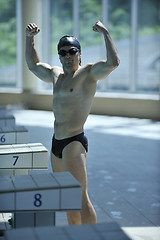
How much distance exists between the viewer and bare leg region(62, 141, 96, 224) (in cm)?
301

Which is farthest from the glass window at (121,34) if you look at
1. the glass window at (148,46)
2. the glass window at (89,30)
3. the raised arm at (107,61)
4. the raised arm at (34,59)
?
the raised arm at (107,61)

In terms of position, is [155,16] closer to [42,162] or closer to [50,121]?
[50,121]

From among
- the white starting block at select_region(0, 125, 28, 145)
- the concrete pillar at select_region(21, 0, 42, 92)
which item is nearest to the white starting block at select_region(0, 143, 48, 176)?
the white starting block at select_region(0, 125, 28, 145)

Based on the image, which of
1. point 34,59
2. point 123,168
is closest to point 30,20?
point 123,168

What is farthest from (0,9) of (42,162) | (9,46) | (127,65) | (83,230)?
(83,230)

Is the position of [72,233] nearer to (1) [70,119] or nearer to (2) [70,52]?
(1) [70,119]

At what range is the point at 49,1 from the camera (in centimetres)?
1519

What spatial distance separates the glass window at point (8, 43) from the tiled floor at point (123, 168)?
476 centimetres

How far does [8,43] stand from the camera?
635 inches

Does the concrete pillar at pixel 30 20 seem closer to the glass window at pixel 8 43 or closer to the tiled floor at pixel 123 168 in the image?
the glass window at pixel 8 43

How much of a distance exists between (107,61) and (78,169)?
742 mm

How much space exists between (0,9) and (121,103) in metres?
6.23

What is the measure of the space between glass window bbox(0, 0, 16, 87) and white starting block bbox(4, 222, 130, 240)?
1455cm

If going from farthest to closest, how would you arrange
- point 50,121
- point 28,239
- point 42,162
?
point 50,121 → point 42,162 → point 28,239
